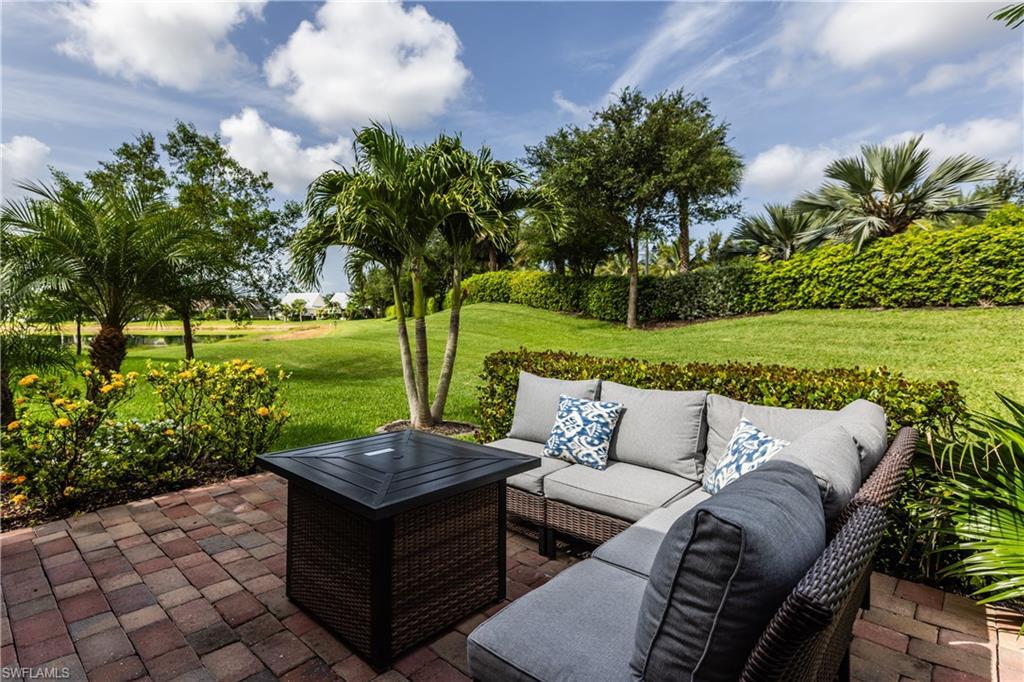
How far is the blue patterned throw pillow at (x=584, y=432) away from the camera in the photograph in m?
3.30

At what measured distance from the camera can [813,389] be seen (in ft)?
10.3

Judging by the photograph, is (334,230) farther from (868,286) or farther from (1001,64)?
(868,286)

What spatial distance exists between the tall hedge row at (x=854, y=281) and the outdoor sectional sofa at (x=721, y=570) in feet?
33.5

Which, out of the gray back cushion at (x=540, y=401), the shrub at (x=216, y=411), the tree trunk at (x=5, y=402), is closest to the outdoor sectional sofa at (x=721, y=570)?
the gray back cushion at (x=540, y=401)

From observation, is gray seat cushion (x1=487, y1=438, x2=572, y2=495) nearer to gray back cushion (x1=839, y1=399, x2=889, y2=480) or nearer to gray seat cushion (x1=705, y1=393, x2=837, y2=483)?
gray seat cushion (x1=705, y1=393, x2=837, y2=483)

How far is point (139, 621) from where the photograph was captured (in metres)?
2.26

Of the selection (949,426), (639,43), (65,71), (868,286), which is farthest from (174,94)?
(868,286)

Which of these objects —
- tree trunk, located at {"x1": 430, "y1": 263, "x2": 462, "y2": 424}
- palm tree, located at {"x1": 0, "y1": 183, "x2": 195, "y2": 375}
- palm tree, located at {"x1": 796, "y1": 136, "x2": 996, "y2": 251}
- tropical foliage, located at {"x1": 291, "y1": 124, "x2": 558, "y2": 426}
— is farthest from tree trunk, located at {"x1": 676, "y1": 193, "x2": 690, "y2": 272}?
palm tree, located at {"x1": 0, "y1": 183, "x2": 195, "y2": 375}

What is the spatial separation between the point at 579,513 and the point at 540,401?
3.69ft

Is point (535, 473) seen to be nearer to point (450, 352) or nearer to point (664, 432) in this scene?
point (664, 432)

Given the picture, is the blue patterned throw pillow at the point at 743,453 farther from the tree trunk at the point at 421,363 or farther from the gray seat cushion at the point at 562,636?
the tree trunk at the point at 421,363

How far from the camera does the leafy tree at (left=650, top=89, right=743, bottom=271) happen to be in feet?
44.0

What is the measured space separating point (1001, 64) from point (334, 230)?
864 cm

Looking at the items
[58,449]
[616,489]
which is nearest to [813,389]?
[616,489]
